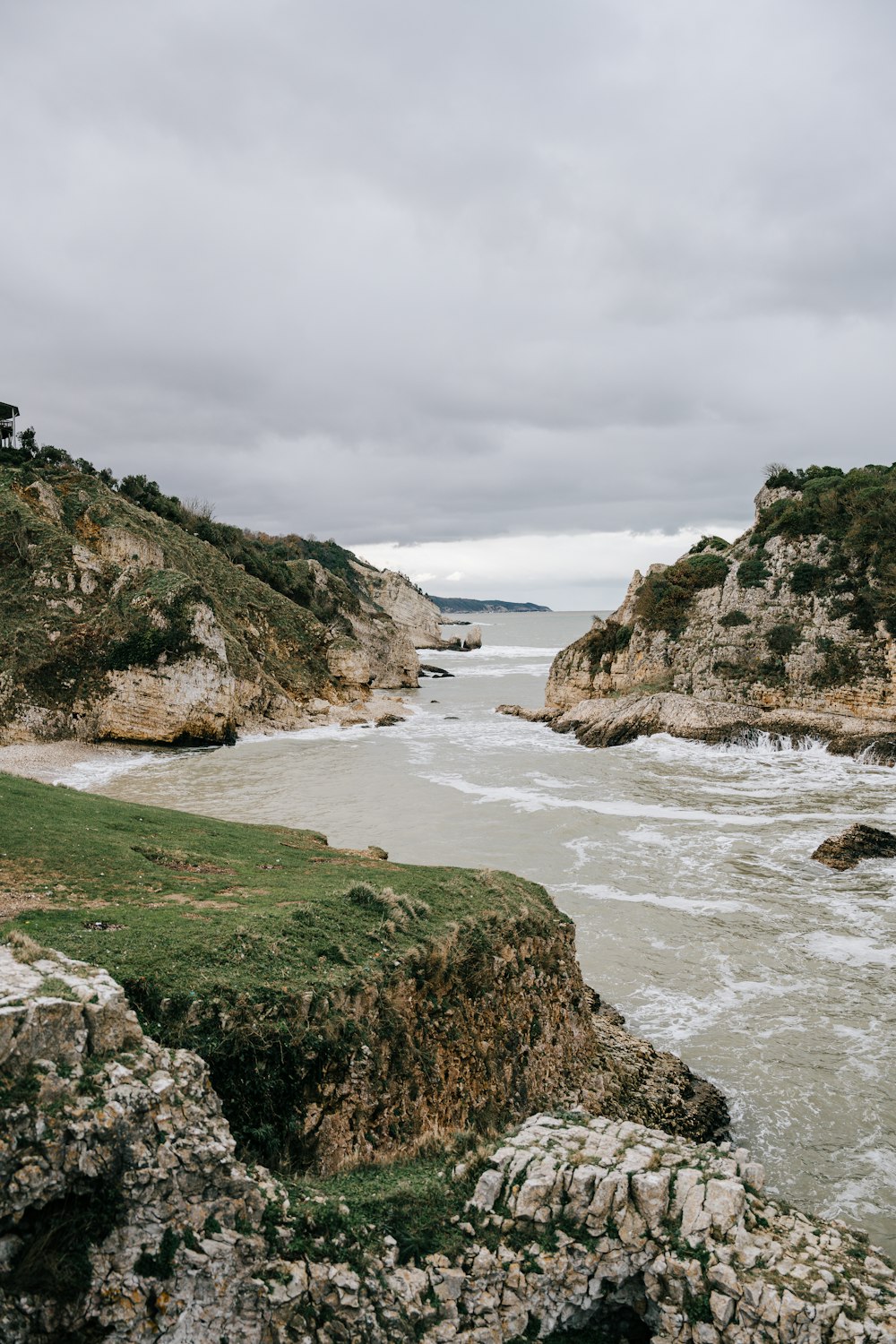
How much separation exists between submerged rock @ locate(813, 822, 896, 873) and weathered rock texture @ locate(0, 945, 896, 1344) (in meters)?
16.1

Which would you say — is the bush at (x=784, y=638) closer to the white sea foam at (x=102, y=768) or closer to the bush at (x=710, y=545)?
the bush at (x=710, y=545)

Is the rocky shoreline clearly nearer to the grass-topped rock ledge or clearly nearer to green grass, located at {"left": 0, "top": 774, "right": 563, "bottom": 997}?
green grass, located at {"left": 0, "top": 774, "right": 563, "bottom": 997}

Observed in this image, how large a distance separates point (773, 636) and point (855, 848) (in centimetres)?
2407

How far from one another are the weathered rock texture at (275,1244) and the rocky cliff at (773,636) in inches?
1333

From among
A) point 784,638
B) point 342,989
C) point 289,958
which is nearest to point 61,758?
point 289,958

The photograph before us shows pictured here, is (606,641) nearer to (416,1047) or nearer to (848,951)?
(848,951)

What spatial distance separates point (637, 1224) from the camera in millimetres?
5531

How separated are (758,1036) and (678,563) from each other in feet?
142

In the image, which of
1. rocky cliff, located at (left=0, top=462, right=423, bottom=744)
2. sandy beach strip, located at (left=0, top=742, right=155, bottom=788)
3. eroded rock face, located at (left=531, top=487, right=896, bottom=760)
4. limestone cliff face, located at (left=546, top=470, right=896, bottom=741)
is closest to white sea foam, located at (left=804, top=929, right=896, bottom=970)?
eroded rock face, located at (left=531, top=487, right=896, bottom=760)

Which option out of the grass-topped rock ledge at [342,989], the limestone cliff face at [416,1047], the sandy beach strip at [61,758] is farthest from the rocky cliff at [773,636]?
the limestone cliff face at [416,1047]

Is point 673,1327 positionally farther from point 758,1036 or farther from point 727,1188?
point 758,1036

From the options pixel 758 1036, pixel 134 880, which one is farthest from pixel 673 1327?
pixel 134 880

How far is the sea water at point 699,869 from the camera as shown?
10328mm

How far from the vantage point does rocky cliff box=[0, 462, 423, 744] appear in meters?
38.2
